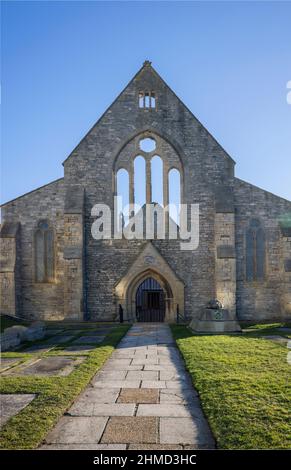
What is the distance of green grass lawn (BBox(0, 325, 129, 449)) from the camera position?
4402 millimetres

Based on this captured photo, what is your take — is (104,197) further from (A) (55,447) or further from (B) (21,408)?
(A) (55,447)

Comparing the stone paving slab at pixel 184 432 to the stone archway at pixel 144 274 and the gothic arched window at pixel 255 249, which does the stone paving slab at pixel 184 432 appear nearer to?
the stone archway at pixel 144 274

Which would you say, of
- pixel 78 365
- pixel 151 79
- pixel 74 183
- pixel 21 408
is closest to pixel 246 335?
pixel 78 365

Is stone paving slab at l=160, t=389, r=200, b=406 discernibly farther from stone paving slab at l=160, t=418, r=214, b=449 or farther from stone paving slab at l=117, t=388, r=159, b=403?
Answer: stone paving slab at l=160, t=418, r=214, b=449

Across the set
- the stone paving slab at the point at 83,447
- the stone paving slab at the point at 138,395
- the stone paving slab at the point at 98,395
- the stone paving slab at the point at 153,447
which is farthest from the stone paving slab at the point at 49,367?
the stone paving slab at the point at 153,447

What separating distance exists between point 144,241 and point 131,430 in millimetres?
14260

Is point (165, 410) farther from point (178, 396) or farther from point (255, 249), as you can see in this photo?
point (255, 249)

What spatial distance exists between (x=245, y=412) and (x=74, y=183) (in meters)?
15.3

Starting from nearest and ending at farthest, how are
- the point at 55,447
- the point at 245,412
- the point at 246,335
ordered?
the point at 55,447 → the point at 245,412 → the point at 246,335

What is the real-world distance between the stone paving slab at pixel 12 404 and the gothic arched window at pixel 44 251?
13322 millimetres

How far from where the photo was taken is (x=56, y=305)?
62.0 ft

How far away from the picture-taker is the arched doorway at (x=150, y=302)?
64.2 ft

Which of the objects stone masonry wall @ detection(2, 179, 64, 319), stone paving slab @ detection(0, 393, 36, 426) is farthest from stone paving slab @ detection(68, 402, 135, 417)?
stone masonry wall @ detection(2, 179, 64, 319)

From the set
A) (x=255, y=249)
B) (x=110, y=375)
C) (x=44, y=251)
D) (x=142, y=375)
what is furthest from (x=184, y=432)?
(x=44, y=251)
